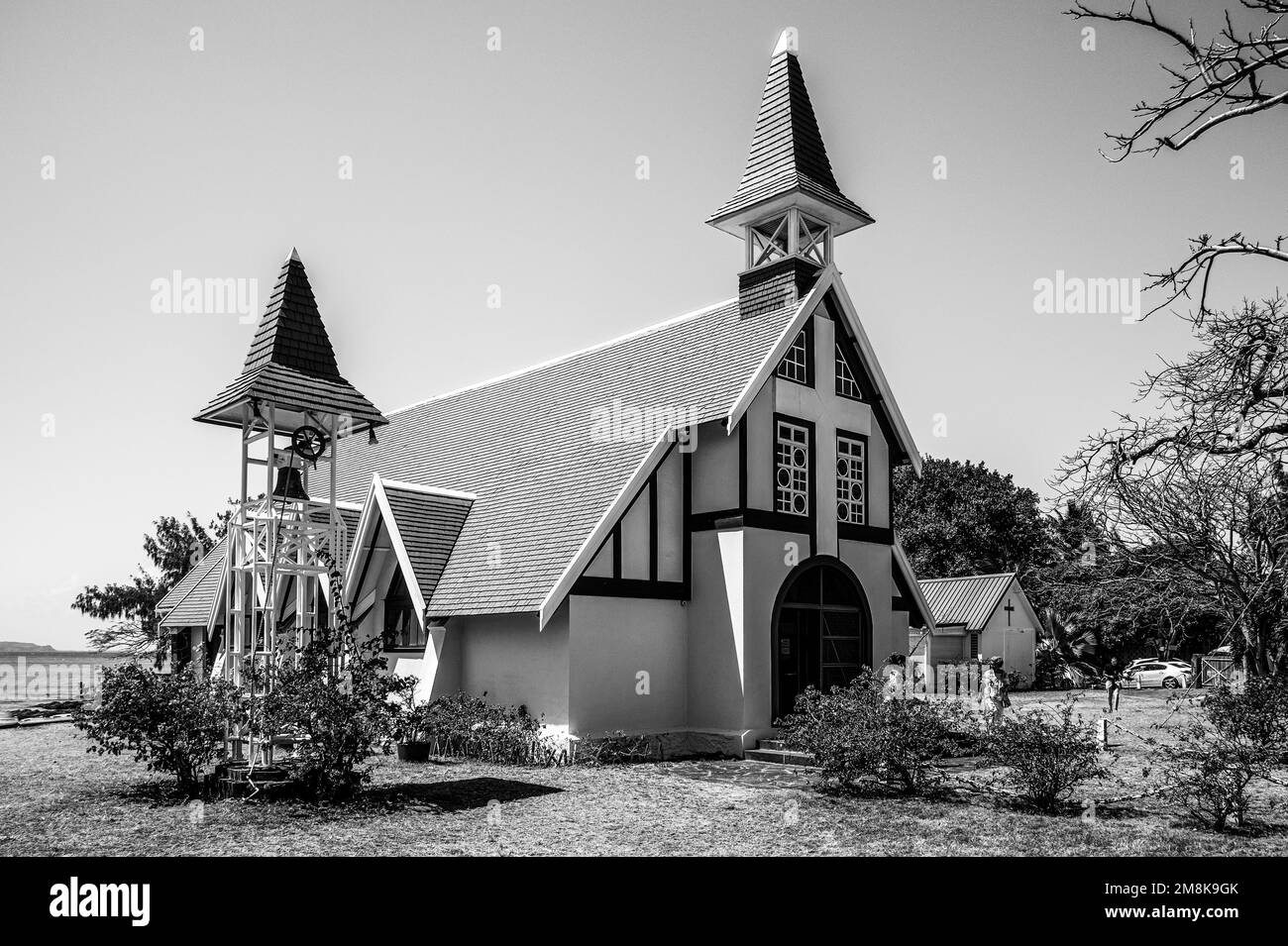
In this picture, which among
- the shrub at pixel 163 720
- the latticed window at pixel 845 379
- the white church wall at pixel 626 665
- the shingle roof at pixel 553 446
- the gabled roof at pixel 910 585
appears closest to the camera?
the shrub at pixel 163 720

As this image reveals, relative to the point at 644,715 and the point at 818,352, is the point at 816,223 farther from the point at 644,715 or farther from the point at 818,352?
the point at 644,715

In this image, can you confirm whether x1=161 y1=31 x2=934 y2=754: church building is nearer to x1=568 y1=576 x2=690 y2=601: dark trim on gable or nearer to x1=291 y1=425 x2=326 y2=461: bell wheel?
x1=568 y1=576 x2=690 y2=601: dark trim on gable

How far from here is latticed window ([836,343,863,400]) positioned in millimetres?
22859

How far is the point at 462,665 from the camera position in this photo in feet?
69.6

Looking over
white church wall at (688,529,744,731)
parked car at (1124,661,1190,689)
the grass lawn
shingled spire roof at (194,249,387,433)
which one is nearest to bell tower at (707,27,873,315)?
white church wall at (688,529,744,731)

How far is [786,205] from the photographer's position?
73.0 ft

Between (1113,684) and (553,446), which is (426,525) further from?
(1113,684)

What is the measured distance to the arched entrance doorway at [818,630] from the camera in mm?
20781

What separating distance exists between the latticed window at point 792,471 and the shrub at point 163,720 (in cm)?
1091

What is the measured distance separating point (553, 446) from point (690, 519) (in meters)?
4.23

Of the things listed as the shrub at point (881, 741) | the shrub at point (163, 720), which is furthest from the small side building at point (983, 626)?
the shrub at point (163, 720)

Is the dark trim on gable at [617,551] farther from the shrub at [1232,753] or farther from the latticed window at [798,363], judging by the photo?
the shrub at [1232,753]

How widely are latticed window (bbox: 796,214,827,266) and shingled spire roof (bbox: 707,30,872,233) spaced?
0.34 metres
